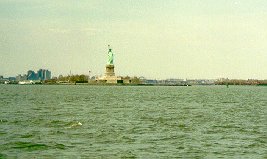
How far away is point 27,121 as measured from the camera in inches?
1469

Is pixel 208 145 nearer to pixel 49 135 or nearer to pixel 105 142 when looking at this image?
pixel 105 142

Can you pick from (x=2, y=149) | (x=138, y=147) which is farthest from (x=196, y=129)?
(x=2, y=149)

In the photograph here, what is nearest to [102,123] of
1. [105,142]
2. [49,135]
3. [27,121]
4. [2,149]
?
[27,121]

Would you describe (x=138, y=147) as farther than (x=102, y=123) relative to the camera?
No

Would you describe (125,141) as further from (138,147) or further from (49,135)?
(49,135)

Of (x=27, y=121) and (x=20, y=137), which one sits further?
(x=27, y=121)

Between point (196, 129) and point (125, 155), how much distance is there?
11812mm

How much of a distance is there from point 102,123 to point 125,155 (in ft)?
47.4

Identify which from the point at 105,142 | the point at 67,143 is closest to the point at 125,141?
the point at 105,142

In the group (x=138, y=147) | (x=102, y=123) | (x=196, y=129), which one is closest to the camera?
(x=138, y=147)

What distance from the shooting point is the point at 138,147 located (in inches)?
971

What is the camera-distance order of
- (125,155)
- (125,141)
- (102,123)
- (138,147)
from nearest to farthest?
1. (125,155)
2. (138,147)
3. (125,141)
4. (102,123)

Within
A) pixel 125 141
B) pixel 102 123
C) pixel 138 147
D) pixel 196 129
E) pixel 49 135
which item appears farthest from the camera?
pixel 102 123

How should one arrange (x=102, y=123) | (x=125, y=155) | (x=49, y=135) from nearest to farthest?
(x=125, y=155)
(x=49, y=135)
(x=102, y=123)
